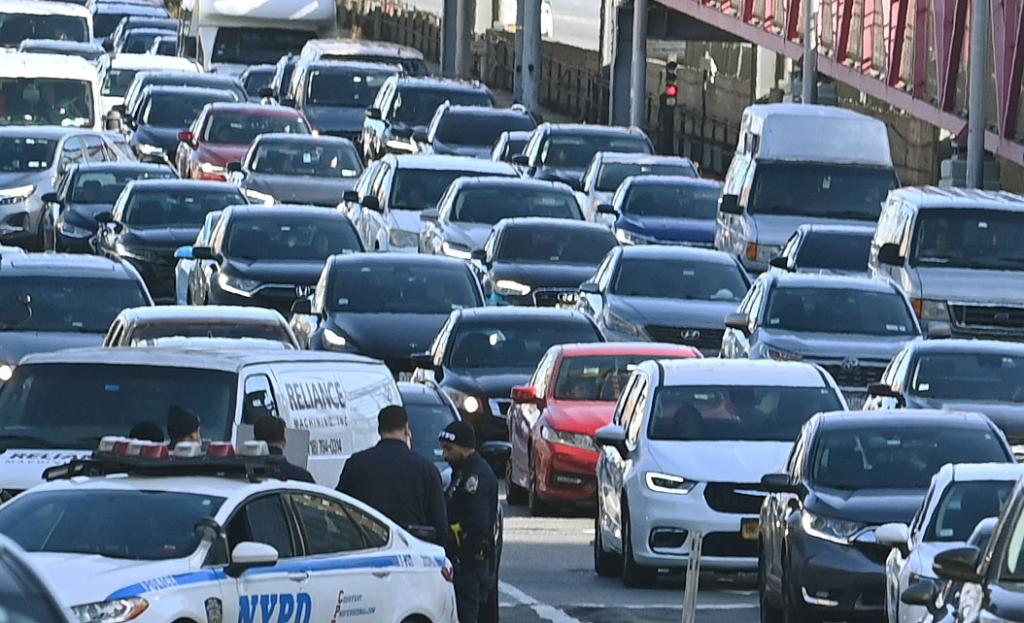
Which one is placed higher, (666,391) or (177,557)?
(177,557)

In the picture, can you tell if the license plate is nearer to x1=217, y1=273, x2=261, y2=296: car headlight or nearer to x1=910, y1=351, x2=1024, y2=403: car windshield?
x1=910, y1=351, x2=1024, y2=403: car windshield

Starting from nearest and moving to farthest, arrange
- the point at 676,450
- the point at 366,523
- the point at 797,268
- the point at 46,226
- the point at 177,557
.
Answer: the point at 177,557
the point at 366,523
the point at 676,450
the point at 797,268
the point at 46,226

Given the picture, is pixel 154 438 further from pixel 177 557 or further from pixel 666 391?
pixel 666 391

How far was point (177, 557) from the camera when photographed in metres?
12.8

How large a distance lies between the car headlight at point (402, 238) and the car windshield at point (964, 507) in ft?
73.1

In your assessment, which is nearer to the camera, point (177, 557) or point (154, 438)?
point (177, 557)

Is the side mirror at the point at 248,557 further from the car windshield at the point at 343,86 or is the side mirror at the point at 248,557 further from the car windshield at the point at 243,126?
the car windshield at the point at 343,86

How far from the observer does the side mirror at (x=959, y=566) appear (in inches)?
449

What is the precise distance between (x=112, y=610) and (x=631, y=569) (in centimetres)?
841

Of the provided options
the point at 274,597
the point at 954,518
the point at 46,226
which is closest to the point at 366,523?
the point at 274,597

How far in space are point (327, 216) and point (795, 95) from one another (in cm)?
2786

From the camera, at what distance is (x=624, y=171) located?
4209cm

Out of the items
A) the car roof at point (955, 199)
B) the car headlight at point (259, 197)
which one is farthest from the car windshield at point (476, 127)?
the car roof at point (955, 199)

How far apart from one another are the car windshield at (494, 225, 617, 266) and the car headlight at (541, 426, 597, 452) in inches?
388
